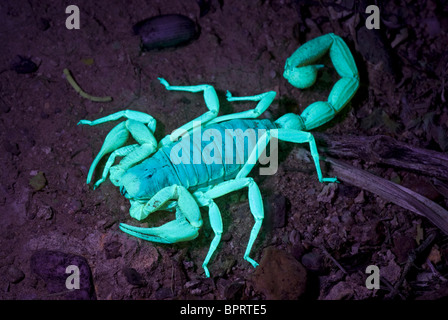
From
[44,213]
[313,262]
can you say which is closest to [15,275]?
[44,213]

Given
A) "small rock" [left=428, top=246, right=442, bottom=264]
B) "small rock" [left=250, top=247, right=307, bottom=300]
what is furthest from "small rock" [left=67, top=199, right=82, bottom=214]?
"small rock" [left=428, top=246, right=442, bottom=264]

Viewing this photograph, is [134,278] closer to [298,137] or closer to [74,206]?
[74,206]

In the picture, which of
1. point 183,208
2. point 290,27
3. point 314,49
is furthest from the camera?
point 290,27

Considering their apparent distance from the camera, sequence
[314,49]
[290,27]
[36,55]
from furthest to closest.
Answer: [290,27] → [36,55] → [314,49]

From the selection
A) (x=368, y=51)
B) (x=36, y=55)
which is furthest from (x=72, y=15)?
(x=368, y=51)
